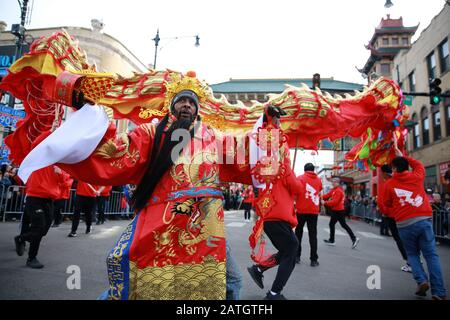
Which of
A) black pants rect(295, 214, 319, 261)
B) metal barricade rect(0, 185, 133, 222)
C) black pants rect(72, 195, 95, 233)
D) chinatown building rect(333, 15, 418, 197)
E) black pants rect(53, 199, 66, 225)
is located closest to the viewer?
black pants rect(295, 214, 319, 261)

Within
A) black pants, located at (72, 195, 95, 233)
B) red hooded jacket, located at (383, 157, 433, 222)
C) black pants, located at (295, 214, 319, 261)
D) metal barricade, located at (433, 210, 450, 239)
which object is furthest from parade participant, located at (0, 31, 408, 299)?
metal barricade, located at (433, 210, 450, 239)

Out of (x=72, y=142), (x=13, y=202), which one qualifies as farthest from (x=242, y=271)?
(x=13, y=202)

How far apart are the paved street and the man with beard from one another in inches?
75.4

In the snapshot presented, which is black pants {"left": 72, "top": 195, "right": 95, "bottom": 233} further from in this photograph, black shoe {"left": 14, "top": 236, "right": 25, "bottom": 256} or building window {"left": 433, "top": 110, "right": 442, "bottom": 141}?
building window {"left": 433, "top": 110, "right": 442, "bottom": 141}

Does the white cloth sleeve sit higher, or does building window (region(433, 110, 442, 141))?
building window (region(433, 110, 442, 141))

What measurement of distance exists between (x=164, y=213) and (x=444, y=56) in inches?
863

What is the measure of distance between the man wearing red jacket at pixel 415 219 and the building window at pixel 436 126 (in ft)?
57.9

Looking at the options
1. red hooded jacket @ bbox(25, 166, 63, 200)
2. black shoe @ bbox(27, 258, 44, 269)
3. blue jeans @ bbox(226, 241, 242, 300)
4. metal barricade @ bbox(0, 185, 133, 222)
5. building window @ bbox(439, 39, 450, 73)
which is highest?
building window @ bbox(439, 39, 450, 73)

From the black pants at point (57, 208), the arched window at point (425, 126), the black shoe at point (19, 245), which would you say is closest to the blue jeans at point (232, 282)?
the black shoe at point (19, 245)

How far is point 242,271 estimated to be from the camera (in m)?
4.83

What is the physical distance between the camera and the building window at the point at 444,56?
1773 centimetres

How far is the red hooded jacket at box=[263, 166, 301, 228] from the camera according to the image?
12.1ft

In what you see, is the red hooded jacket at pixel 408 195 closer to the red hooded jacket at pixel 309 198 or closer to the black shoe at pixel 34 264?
the red hooded jacket at pixel 309 198
